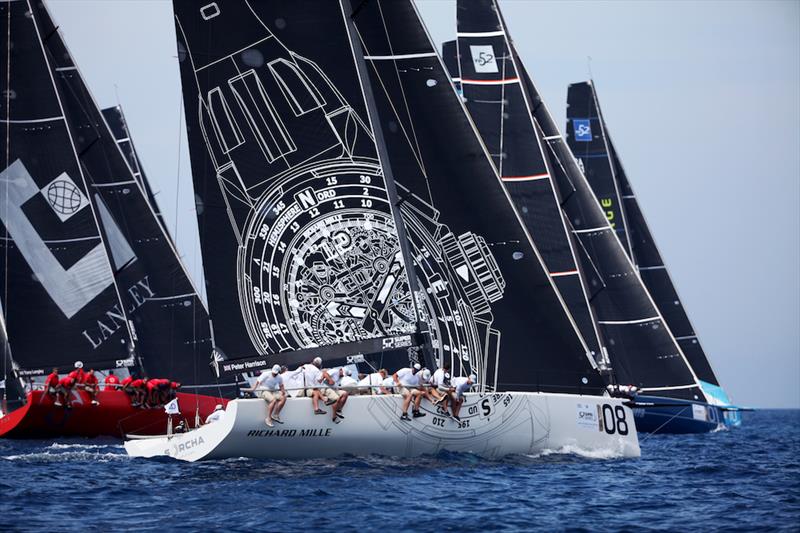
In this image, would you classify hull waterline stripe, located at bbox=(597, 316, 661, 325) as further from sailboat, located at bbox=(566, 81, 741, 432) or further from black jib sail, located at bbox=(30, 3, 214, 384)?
black jib sail, located at bbox=(30, 3, 214, 384)

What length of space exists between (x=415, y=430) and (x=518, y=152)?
552 inches

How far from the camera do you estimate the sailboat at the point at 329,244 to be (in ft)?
76.4

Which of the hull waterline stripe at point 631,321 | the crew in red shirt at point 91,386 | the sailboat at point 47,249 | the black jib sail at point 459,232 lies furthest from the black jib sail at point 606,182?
the black jib sail at point 459,232

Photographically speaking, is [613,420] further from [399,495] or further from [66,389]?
[66,389]

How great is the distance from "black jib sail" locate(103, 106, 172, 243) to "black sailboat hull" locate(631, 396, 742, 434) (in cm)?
1680

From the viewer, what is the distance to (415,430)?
21.7 m

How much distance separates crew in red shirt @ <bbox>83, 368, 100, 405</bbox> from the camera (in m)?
31.0

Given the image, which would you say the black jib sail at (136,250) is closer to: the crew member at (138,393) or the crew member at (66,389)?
the crew member at (138,393)

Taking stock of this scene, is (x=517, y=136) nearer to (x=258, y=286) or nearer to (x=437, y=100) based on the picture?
(x=437, y=100)

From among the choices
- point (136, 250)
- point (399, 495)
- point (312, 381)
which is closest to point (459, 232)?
point (312, 381)

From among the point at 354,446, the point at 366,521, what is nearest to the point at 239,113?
the point at 354,446

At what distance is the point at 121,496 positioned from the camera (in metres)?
19.3

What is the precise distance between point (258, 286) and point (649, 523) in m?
9.20

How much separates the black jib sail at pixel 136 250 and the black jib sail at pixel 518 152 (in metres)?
9.49
